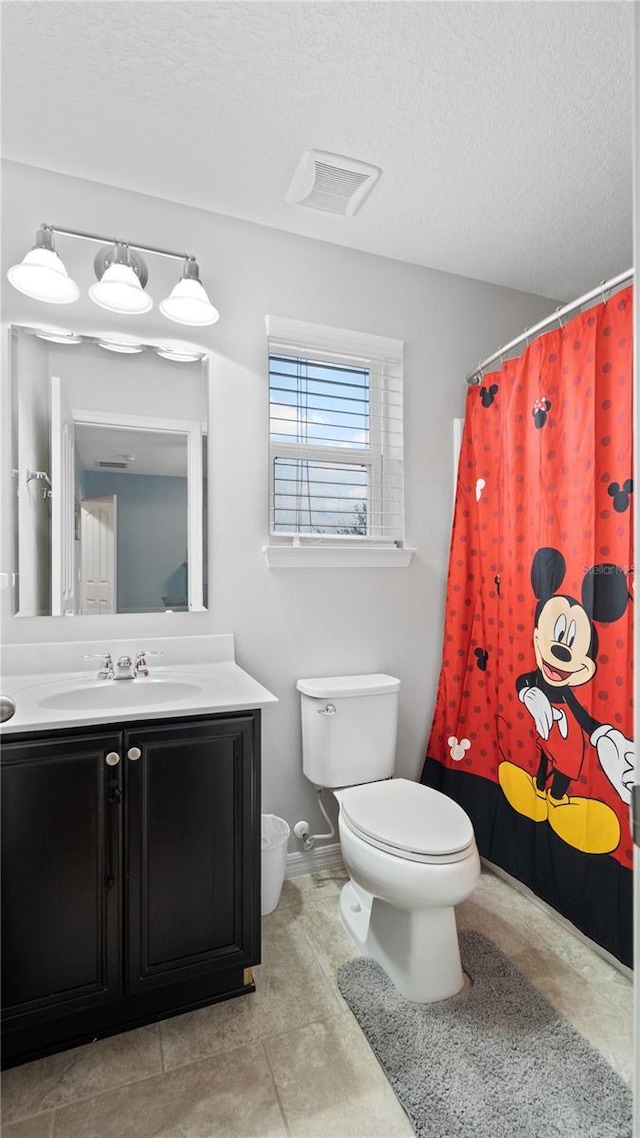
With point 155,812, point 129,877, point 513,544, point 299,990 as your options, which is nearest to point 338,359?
point 513,544

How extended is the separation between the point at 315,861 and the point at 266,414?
5.79 ft

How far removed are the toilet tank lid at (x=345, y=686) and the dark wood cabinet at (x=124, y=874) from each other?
0.53 meters

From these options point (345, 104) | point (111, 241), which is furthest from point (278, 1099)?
point (345, 104)

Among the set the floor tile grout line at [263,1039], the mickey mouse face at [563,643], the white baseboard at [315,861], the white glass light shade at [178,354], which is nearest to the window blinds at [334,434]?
the white glass light shade at [178,354]

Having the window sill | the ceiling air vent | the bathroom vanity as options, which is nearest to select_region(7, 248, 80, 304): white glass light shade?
the ceiling air vent

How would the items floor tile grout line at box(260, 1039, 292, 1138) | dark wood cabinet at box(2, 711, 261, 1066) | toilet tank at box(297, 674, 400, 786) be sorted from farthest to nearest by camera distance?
toilet tank at box(297, 674, 400, 786), dark wood cabinet at box(2, 711, 261, 1066), floor tile grout line at box(260, 1039, 292, 1138)

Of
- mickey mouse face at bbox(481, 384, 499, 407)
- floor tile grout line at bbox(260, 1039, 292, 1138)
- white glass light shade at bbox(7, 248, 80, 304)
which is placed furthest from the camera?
mickey mouse face at bbox(481, 384, 499, 407)

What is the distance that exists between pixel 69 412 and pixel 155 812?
129 cm

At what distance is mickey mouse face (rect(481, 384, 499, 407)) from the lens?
7.15 feet

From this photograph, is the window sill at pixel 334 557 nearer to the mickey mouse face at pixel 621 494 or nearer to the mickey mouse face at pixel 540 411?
the mickey mouse face at pixel 540 411

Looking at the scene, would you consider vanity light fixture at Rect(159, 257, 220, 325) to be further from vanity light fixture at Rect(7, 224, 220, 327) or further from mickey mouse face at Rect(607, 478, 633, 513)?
mickey mouse face at Rect(607, 478, 633, 513)

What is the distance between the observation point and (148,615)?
6.16 ft

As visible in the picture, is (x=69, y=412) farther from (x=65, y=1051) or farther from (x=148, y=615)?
(x=65, y=1051)

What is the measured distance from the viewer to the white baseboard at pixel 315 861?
2102 millimetres
